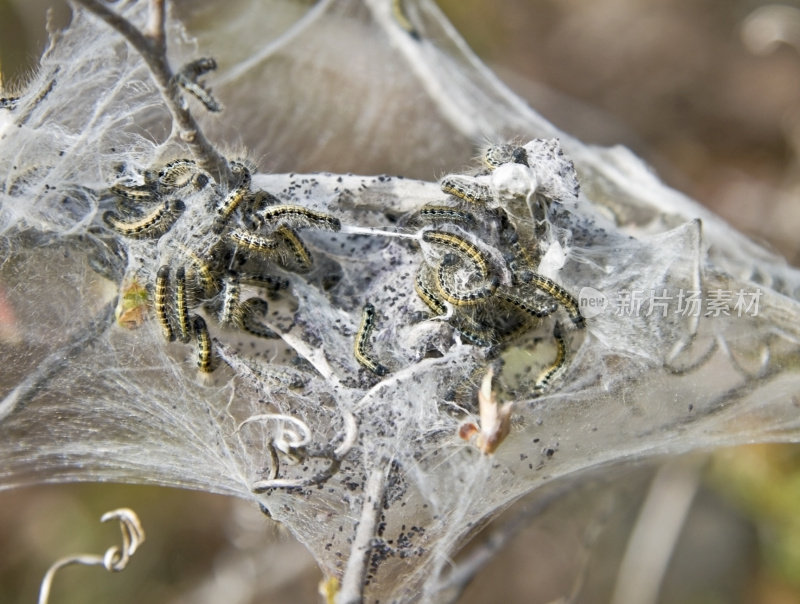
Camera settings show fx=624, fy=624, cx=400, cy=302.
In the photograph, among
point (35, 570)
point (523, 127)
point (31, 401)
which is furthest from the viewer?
point (35, 570)

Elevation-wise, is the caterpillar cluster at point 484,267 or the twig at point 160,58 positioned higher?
the caterpillar cluster at point 484,267

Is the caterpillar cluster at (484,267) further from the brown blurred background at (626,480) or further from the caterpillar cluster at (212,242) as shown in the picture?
the brown blurred background at (626,480)

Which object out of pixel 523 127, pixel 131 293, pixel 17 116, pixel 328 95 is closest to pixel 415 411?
pixel 131 293

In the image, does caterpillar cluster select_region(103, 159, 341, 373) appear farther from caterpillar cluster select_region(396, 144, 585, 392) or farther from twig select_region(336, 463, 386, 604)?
twig select_region(336, 463, 386, 604)

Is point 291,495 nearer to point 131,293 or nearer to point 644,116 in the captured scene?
point 131,293

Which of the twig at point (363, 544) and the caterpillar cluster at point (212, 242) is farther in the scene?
the caterpillar cluster at point (212, 242)

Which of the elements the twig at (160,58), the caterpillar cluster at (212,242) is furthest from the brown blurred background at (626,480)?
the twig at (160,58)

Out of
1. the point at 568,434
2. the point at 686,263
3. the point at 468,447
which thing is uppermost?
the point at 686,263
